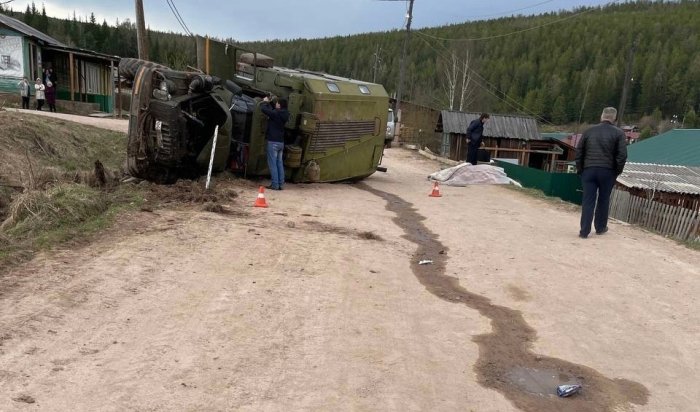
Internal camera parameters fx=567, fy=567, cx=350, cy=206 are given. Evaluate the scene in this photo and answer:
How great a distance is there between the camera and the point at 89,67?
1223 inches

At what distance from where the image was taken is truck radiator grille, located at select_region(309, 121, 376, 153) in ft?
39.8

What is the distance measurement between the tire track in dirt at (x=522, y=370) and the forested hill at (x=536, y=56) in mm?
73830

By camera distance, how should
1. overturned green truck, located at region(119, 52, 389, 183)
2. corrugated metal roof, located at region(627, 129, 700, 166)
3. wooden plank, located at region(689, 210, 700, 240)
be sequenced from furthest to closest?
corrugated metal roof, located at region(627, 129, 700, 166), wooden plank, located at region(689, 210, 700, 240), overturned green truck, located at region(119, 52, 389, 183)

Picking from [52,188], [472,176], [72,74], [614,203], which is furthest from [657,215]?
[72,74]

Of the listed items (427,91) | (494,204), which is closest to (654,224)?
(494,204)

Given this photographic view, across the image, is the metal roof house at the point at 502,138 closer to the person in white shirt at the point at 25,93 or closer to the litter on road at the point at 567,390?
the person in white shirt at the point at 25,93

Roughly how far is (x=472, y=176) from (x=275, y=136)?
7575 mm

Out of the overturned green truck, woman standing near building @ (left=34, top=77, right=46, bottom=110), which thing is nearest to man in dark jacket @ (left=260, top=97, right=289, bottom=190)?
the overturned green truck

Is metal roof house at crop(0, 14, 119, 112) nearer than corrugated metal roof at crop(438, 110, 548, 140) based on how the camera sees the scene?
Yes

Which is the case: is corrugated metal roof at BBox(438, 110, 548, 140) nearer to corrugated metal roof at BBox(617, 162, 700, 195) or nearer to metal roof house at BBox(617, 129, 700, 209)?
metal roof house at BBox(617, 129, 700, 209)

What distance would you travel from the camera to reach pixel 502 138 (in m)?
47.1

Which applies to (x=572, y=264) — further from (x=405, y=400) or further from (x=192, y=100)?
(x=192, y=100)

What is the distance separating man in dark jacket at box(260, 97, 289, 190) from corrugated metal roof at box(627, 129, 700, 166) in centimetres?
2913

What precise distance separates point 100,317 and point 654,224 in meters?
11.3
